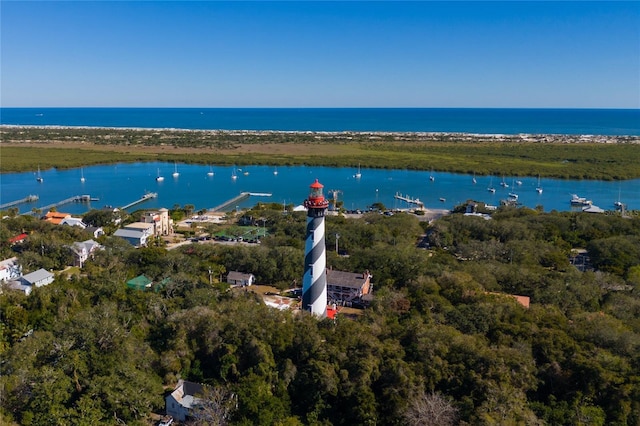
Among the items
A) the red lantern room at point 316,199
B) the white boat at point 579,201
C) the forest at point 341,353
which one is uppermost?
the red lantern room at point 316,199

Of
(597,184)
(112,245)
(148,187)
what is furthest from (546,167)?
(112,245)

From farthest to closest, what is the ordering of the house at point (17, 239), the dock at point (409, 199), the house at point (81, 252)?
the dock at point (409, 199)
the house at point (17, 239)
the house at point (81, 252)

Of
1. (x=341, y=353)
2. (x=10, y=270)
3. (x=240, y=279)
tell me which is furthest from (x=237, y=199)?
(x=341, y=353)

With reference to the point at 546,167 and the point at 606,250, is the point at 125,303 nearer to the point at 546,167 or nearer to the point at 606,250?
the point at 606,250

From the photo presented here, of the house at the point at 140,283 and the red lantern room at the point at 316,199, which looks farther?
the house at the point at 140,283

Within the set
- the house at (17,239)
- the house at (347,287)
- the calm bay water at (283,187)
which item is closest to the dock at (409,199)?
the calm bay water at (283,187)

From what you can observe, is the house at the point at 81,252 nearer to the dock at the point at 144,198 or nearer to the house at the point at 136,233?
the house at the point at 136,233

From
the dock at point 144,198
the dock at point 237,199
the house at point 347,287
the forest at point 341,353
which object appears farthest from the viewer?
the dock at point 144,198

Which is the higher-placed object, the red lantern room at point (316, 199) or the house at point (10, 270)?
the red lantern room at point (316, 199)
